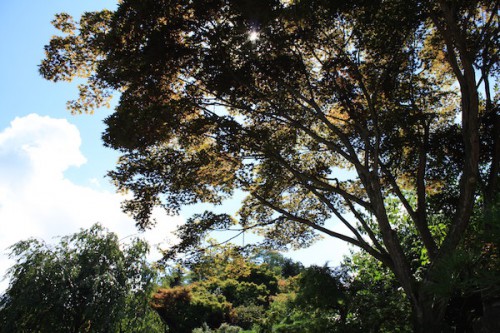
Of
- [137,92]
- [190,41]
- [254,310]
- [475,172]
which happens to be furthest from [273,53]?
[254,310]

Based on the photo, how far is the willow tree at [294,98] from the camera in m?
5.80

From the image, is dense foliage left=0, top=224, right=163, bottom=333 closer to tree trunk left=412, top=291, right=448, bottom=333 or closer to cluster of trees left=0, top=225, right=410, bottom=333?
cluster of trees left=0, top=225, right=410, bottom=333

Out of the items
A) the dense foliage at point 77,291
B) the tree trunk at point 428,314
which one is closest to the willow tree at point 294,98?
the tree trunk at point 428,314

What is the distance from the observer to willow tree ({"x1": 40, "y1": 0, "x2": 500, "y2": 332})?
19.0 feet

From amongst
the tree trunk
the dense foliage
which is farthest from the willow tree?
the dense foliage

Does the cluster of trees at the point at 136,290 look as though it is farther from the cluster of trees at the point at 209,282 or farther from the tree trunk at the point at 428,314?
the tree trunk at the point at 428,314

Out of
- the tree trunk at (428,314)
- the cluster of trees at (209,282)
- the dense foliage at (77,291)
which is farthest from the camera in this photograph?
the dense foliage at (77,291)

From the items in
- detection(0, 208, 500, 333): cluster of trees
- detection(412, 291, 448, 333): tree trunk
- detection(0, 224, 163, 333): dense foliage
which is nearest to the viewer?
detection(412, 291, 448, 333): tree trunk

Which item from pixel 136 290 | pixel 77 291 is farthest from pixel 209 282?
pixel 77 291

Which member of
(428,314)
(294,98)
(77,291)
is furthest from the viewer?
(77,291)

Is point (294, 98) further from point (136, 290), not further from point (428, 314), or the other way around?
point (136, 290)

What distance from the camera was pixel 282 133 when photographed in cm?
824

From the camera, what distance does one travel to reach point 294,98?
24.8 ft

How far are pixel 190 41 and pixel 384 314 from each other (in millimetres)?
6749
